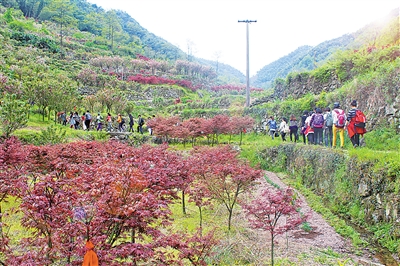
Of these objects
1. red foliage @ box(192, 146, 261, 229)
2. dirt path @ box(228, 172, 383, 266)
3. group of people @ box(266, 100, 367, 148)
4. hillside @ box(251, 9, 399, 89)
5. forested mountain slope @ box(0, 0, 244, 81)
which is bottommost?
dirt path @ box(228, 172, 383, 266)

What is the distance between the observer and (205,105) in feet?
92.8

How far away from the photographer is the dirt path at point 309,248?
4812mm

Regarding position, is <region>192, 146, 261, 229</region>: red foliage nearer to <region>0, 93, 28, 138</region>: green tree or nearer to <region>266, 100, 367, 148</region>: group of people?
<region>266, 100, 367, 148</region>: group of people

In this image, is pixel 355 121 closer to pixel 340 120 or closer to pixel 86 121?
pixel 340 120

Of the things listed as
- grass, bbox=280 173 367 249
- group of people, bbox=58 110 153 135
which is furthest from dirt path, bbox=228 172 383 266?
group of people, bbox=58 110 153 135

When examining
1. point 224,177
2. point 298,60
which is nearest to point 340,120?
point 224,177

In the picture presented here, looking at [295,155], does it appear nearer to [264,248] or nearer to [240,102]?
[264,248]

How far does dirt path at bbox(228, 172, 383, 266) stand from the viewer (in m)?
4.81

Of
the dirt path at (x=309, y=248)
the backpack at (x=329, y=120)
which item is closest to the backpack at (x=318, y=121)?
the backpack at (x=329, y=120)

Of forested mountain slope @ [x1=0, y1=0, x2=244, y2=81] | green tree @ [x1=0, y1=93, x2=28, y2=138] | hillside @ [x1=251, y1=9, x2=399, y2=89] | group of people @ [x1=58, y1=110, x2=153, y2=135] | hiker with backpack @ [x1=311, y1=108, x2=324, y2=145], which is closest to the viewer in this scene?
hiker with backpack @ [x1=311, y1=108, x2=324, y2=145]

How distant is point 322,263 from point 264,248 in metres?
1.01

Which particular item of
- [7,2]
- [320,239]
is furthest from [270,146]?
[7,2]

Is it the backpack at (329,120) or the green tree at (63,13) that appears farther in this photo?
the green tree at (63,13)

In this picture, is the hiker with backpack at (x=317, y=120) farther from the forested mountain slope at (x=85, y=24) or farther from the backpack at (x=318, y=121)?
the forested mountain slope at (x=85, y=24)
